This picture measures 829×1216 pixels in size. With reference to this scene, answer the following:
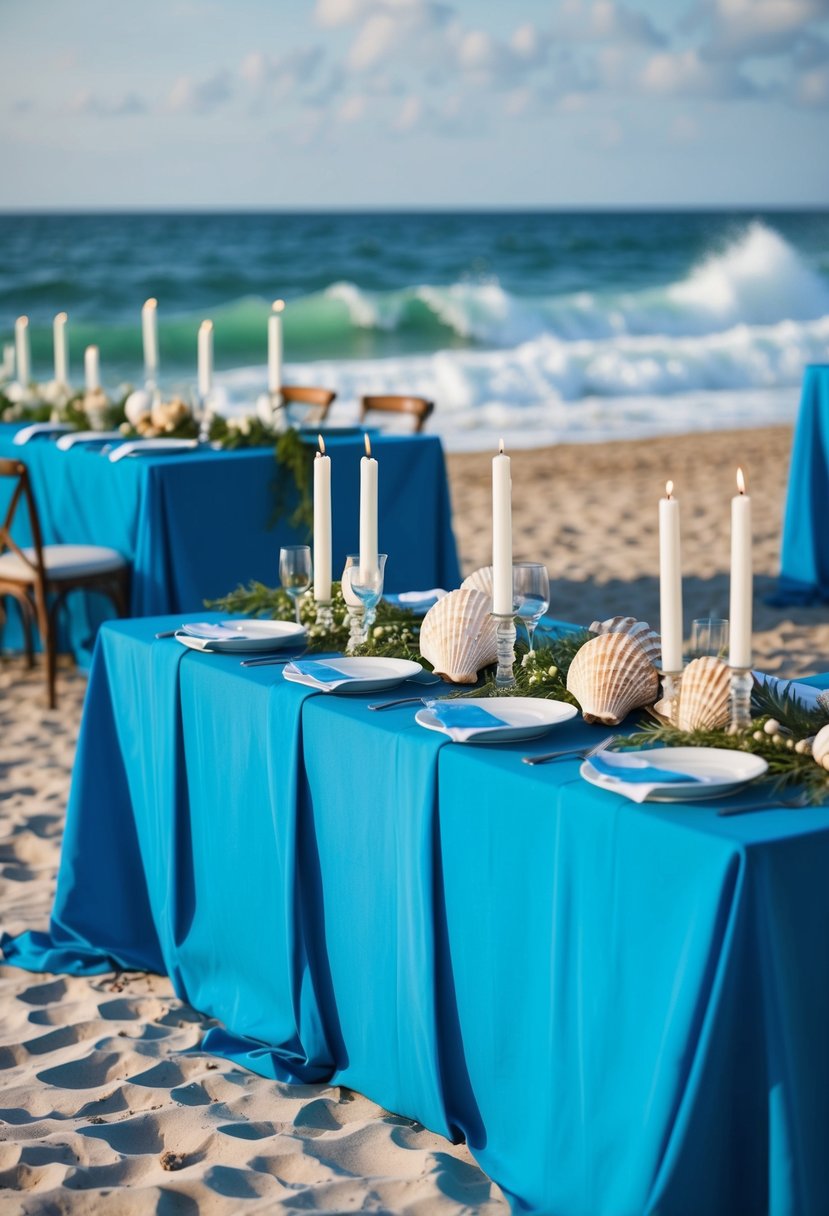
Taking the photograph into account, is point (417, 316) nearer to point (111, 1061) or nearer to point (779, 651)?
point (779, 651)

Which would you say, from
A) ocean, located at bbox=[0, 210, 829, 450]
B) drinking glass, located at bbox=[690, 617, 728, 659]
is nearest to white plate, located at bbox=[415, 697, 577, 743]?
drinking glass, located at bbox=[690, 617, 728, 659]

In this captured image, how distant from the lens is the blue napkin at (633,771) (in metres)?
2.03

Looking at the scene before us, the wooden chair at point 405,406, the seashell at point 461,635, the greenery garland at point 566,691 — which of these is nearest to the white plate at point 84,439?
the wooden chair at point 405,406

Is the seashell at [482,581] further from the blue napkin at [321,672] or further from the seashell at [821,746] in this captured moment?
the seashell at [821,746]

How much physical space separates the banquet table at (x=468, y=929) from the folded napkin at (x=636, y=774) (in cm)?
3

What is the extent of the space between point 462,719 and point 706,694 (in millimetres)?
369

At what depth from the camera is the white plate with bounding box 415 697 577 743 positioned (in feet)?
7.56

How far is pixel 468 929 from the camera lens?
7.58 feet

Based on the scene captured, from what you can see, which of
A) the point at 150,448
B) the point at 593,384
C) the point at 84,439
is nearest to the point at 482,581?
the point at 150,448

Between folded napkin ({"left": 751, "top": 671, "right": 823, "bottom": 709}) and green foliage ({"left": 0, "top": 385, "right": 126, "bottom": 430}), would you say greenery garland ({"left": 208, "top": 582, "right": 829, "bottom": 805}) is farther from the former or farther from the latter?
green foliage ({"left": 0, "top": 385, "right": 126, "bottom": 430})

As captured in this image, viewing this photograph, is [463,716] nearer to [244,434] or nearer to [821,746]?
[821,746]

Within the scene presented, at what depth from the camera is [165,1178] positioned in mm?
2344

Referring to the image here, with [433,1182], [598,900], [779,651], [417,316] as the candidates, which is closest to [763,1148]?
[598,900]

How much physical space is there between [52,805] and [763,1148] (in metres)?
2.75
